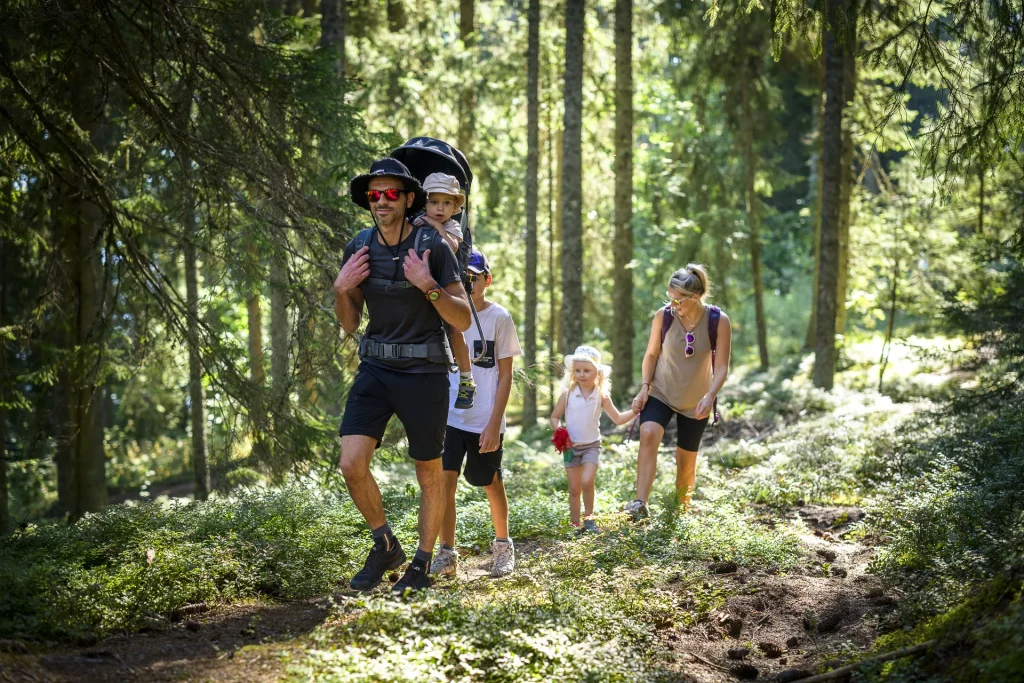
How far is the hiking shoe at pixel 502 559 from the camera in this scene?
6.95 meters

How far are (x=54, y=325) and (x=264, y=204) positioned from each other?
162 inches

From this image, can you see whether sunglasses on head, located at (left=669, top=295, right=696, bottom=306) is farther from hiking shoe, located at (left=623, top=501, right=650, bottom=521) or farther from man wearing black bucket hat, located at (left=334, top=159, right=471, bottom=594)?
man wearing black bucket hat, located at (left=334, top=159, right=471, bottom=594)

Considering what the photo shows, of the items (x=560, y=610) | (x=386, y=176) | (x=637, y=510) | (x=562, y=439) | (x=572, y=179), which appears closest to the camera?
(x=560, y=610)

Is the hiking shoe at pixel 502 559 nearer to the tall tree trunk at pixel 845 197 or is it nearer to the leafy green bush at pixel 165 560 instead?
the leafy green bush at pixel 165 560

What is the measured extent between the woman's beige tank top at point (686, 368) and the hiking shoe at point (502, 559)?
2.35m

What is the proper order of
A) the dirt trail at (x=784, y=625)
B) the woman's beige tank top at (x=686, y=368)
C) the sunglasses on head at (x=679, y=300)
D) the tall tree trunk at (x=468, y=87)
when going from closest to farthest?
the dirt trail at (x=784, y=625)
the sunglasses on head at (x=679, y=300)
the woman's beige tank top at (x=686, y=368)
the tall tree trunk at (x=468, y=87)

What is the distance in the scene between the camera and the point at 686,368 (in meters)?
8.62

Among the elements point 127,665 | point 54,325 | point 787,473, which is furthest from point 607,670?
point 54,325

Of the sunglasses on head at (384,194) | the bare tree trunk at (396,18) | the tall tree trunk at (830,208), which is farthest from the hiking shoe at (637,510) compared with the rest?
the bare tree trunk at (396,18)

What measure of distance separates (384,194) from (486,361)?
164 centimetres

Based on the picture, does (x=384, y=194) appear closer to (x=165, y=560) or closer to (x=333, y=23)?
(x=165, y=560)

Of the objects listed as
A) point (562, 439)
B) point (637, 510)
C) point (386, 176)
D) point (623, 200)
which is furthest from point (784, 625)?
point (623, 200)

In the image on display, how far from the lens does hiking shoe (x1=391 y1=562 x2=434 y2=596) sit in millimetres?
5906

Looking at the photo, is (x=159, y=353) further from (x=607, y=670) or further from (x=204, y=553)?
(x=607, y=670)
